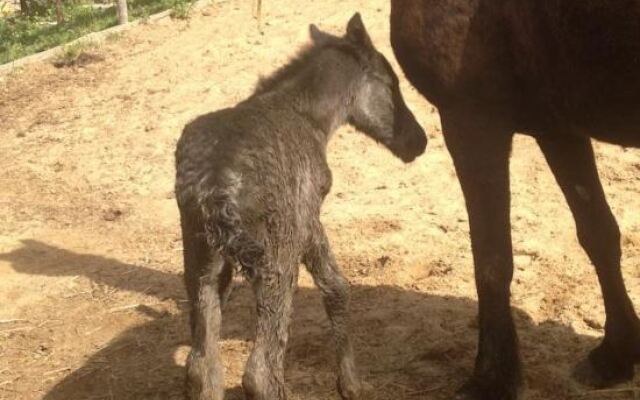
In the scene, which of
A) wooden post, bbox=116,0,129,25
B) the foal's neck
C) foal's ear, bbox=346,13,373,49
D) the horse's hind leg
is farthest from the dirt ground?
foal's ear, bbox=346,13,373,49

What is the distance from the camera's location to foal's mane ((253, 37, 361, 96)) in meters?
4.23

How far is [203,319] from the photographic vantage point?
Answer: 140 inches

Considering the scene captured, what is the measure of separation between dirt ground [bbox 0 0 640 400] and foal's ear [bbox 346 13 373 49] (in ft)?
5.38

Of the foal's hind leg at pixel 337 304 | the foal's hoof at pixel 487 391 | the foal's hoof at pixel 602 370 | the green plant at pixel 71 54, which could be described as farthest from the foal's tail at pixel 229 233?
the green plant at pixel 71 54

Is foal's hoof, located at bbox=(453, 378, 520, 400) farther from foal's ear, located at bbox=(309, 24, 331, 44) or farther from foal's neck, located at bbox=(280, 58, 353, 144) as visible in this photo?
foal's ear, located at bbox=(309, 24, 331, 44)

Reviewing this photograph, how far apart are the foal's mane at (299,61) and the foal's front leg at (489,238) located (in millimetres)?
950

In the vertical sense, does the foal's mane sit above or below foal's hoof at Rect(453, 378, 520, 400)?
above

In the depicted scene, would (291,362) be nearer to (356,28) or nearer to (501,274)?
(501,274)

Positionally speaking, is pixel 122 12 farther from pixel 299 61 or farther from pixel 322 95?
pixel 322 95

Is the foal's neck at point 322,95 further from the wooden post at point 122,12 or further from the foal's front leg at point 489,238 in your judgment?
the wooden post at point 122,12

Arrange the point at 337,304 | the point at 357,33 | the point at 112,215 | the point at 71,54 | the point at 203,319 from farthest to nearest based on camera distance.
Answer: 1. the point at 71,54
2. the point at 112,215
3. the point at 357,33
4. the point at 337,304
5. the point at 203,319

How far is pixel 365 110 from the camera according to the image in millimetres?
4566

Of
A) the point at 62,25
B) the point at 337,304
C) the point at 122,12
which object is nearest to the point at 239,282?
the point at 337,304

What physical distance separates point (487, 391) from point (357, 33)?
80.9 inches
